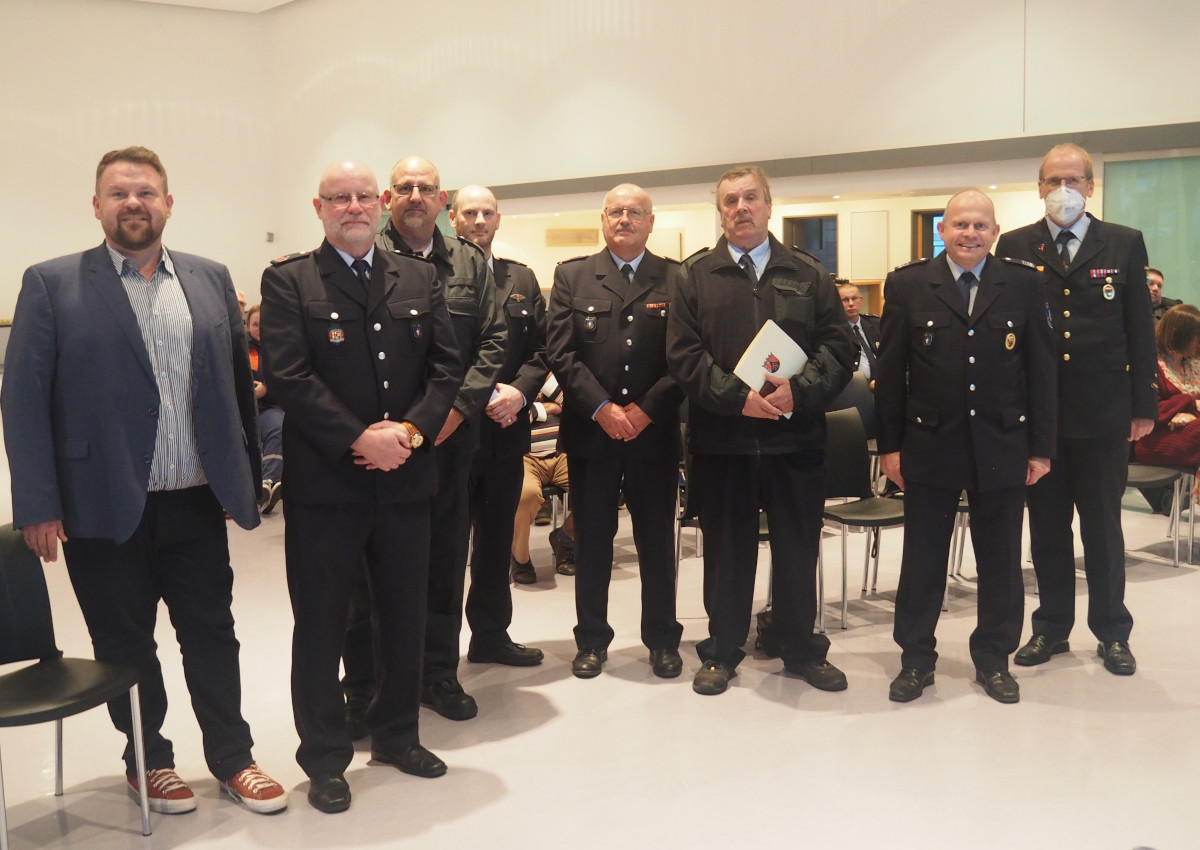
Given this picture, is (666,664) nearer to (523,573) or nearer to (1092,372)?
(523,573)

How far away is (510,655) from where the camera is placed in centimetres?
457

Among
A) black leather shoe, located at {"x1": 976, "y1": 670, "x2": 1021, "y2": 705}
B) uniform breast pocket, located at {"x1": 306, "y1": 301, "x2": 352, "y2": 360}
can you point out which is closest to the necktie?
black leather shoe, located at {"x1": 976, "y1": 670, "x2": 1021, "y2": 705}

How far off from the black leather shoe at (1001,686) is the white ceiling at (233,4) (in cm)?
1134

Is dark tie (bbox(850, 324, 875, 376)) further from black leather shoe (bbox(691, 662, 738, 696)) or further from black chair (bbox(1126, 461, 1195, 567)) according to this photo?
black leather shoe (bbox(691, 662, 738, 696))

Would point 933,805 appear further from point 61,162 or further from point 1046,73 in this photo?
point 61,162

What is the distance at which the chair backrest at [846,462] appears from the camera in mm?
5160

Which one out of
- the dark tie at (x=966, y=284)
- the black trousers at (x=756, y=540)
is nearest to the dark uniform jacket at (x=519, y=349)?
the black trousers at (x=756, y=540)

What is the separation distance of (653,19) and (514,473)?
591 centimetres

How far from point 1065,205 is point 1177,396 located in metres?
2.40

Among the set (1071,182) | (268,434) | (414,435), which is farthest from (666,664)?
(268,434)

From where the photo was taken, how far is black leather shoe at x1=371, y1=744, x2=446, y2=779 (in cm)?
347

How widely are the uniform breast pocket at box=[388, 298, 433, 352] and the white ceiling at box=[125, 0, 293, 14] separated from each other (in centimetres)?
1048

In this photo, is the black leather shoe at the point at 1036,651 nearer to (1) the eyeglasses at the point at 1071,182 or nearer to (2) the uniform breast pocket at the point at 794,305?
(2) the uniform breast pocket at the point at 794,305

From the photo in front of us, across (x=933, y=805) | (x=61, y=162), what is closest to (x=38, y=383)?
(x=933, y=805)
